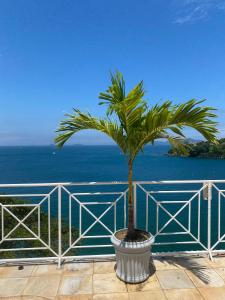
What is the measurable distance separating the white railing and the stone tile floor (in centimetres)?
23

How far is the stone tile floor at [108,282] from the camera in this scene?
109 inches

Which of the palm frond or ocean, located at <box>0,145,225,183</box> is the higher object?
the palm frond

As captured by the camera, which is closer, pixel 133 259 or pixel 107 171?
pixel 133 259

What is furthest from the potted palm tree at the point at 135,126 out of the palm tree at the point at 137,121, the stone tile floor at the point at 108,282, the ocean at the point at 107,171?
the ocean at the point at 107,171

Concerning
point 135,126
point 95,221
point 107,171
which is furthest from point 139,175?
point 135,126

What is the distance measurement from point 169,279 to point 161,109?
6.55 feet

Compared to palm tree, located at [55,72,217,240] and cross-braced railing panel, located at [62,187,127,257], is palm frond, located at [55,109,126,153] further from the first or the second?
cross-braced railing panel, located at [62,187,127,257]

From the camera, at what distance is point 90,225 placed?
19.7 feet

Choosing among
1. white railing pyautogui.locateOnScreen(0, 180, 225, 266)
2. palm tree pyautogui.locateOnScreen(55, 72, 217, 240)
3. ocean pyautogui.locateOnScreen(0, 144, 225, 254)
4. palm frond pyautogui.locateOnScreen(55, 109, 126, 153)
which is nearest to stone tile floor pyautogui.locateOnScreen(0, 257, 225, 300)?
white railing pyautogui.locateOnScreen(0, 180, 225, 266)

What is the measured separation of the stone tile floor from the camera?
2768 mm

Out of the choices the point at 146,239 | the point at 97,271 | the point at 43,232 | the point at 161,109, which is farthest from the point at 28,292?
the point at 43,232

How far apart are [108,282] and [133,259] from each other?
403 mm

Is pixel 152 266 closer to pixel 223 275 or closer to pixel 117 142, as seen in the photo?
pixel 223 275

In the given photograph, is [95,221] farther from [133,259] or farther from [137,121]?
[137,121]
